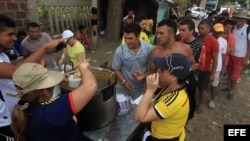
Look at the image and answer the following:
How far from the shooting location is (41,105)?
5.01ft

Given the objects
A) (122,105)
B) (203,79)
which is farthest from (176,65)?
(203,79)

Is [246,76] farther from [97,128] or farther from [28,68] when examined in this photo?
[28,68]

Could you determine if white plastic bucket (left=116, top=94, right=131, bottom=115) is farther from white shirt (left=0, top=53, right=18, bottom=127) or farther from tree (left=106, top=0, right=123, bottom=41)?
tree (left=106, top=0, right=123, bottom=41)

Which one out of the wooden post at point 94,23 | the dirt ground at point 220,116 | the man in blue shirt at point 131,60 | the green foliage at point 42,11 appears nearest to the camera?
the man in blue shirt at point 131,60

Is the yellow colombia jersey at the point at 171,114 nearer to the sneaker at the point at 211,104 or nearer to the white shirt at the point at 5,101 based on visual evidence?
the white shirt at the point at 5,101

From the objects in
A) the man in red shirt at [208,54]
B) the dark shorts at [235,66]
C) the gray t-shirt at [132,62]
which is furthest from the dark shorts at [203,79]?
the gray t-shirt at [132,62]

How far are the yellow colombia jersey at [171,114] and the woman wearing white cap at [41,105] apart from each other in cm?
64

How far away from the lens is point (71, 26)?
8266 mm

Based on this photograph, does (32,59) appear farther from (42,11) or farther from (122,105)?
(42,11)

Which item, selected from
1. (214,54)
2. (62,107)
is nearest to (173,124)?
(62,107)

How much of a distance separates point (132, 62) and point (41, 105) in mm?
1630

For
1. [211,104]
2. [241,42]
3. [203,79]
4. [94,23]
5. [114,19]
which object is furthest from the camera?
[114,19]

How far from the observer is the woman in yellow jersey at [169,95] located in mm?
1848

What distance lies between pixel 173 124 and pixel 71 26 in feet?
23.2
